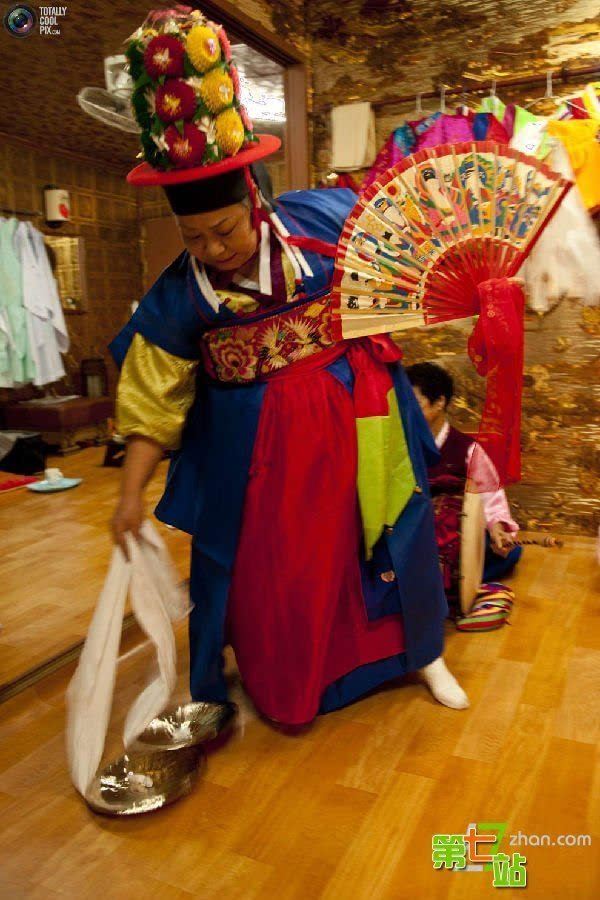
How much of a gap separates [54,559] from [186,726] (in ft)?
3.96

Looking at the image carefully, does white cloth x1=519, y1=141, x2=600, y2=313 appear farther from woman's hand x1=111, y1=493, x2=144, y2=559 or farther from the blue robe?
woman's hand x1=111, y1=493, x2=144, y2=559

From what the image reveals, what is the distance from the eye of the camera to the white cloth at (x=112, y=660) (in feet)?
4.65

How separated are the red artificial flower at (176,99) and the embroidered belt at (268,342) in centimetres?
42

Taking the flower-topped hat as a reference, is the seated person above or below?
below

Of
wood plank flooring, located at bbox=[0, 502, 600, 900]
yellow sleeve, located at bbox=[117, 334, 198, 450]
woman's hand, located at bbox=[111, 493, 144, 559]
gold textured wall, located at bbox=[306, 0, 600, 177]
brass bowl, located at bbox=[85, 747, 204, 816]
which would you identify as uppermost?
gold textured wall, located at bbox=[306, 0, 600, 177]

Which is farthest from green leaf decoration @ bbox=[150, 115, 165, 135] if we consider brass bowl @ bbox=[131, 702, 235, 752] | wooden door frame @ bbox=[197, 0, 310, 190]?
wooden door frame @ bbox=[197, 0, 310, 190]

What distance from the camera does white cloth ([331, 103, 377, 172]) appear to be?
9.25 feet

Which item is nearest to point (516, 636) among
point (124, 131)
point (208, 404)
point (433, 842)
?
point (433, 842)

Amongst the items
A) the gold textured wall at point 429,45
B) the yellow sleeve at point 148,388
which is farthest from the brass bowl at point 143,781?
the gold textured wall at point 429,45

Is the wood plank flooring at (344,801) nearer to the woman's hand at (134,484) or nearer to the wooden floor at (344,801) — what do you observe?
the wooden floor at (344,801)

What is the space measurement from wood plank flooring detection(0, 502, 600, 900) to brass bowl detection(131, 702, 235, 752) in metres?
0.05

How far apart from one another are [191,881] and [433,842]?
0.43 m

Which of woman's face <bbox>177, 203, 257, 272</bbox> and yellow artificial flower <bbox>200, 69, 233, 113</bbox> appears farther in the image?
woman's face <bbox>177, 203, 257, 272</bbox>

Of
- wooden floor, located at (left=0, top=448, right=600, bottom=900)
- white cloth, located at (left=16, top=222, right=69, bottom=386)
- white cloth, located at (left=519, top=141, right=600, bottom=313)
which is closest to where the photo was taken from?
wooden floor, located at (left=0, top=448, right=600, bottom=900)
